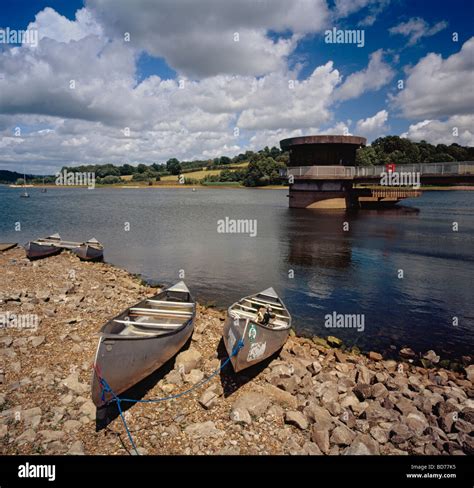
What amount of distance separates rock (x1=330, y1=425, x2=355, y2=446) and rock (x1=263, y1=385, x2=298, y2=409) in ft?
4.48

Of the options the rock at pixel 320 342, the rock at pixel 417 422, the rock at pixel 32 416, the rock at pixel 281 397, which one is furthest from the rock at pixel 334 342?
the rock at pixel 32 416

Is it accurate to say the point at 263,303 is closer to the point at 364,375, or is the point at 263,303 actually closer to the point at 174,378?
the point at 364,375

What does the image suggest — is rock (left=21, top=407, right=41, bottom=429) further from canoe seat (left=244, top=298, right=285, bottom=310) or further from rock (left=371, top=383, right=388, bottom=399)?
rock (left=371, top=383, right=388, bottom=399)

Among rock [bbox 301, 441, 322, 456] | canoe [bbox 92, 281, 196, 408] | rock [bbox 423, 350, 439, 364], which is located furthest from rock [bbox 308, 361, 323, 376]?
rock [bbox 423, 350, 439, 364]

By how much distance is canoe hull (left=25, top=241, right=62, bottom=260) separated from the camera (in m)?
25.8

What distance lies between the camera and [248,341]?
10.4 metres

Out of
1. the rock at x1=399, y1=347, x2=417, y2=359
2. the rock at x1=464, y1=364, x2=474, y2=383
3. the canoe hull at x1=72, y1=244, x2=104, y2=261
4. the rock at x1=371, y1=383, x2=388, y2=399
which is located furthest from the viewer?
the canoe hull at x1=72, y1=244, x2=104, y2=261

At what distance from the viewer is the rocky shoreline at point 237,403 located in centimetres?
822

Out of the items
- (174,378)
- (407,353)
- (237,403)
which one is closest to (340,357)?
(407,353)

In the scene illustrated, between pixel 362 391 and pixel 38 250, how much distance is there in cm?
2495

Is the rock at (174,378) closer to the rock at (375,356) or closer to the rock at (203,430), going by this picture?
the rock at (203,430)
